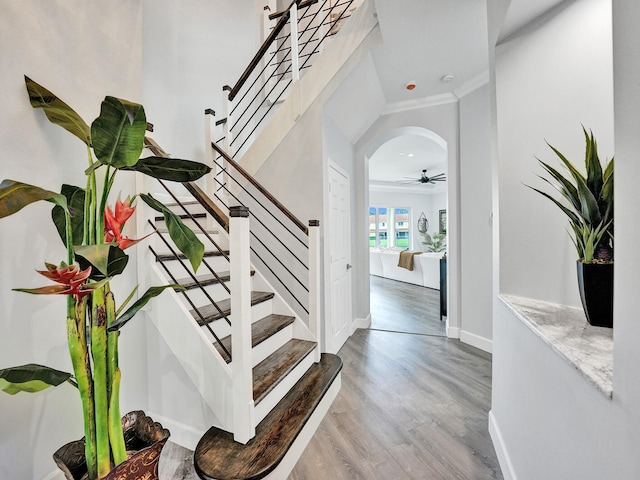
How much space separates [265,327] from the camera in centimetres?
222

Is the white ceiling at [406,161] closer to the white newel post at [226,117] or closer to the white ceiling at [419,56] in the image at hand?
the white ceiling at [419,56]

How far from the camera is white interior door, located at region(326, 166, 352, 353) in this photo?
302cm

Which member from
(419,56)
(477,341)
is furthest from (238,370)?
(419,56)

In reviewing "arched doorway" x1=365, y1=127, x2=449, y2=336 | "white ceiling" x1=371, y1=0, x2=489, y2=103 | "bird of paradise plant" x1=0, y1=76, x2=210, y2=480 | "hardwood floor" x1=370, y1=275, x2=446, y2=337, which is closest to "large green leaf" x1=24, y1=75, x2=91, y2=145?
"bird of paradise plant" x1=0, y1=76, x2=210, y2=480

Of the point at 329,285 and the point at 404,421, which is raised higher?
the point at 329,285

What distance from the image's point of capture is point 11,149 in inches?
49.1

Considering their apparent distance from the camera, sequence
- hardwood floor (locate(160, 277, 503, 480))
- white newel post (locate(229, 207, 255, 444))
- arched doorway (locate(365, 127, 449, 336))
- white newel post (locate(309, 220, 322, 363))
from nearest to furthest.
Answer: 1. white newel post (locate(229, 207, 255, 444))
2. hardwood floor (locate(160, 277, 503, 480))
3. white newel post (locate(309, 220, 322, 363))
4. arched doorway (locate(365, 127, 449, 336))

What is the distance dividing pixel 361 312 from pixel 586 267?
3.02 m

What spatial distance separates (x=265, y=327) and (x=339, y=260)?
1342mm

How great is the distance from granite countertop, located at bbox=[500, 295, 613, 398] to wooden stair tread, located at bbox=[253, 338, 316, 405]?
145 centimetres

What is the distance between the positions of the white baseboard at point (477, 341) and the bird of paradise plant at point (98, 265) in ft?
10.8

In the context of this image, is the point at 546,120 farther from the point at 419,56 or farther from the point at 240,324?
the point at 240,324

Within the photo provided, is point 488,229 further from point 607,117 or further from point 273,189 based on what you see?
point 273,189

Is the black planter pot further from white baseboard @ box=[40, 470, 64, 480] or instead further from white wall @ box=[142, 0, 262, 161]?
white wall @ box=[142, 0, 262, 161]
